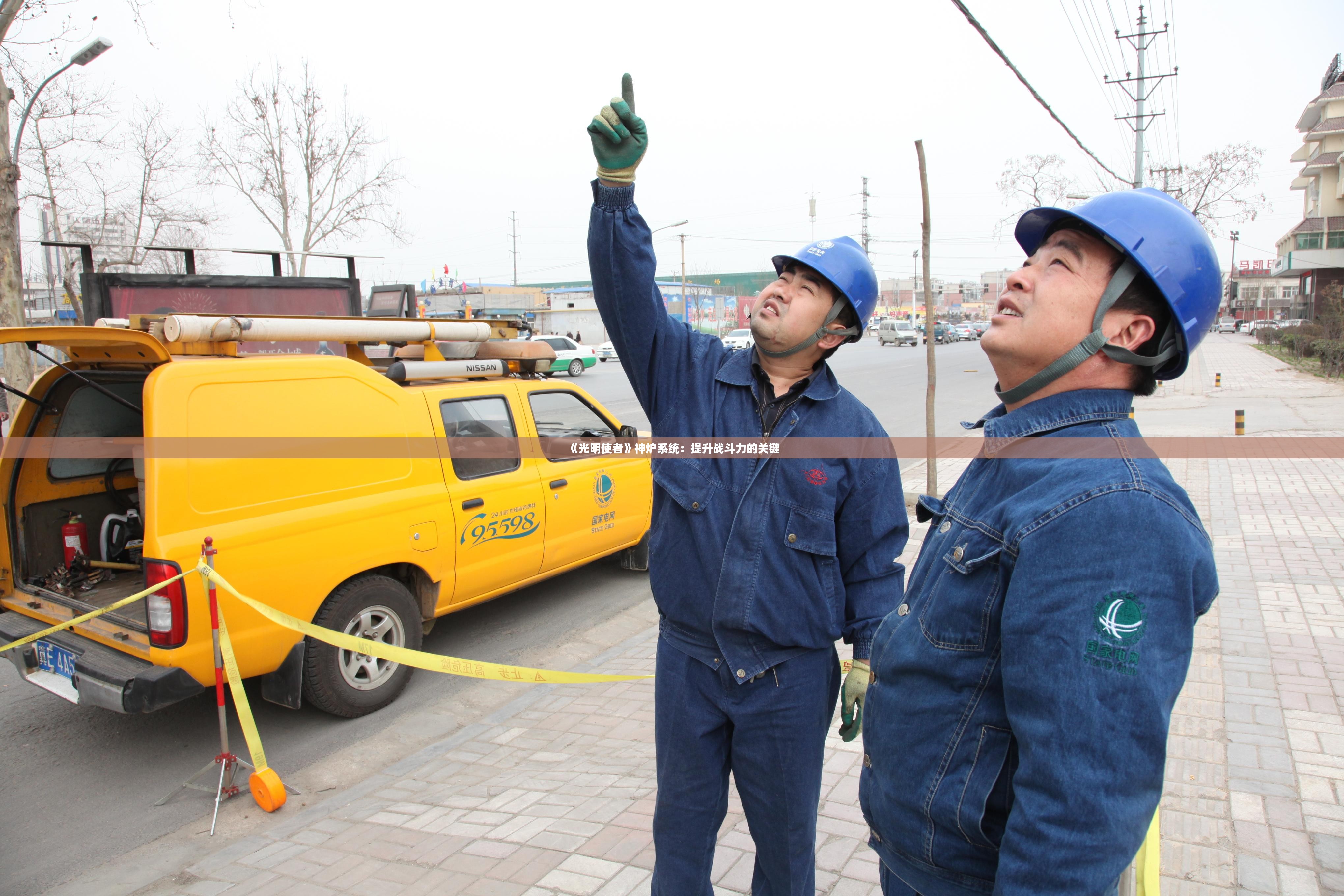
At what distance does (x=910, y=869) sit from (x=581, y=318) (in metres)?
57.9

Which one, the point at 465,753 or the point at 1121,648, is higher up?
the point at 1121,648

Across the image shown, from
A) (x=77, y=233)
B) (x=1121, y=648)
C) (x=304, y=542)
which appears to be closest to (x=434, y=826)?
(x=304, y=542)

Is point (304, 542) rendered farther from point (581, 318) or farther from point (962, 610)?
point (581, 318)

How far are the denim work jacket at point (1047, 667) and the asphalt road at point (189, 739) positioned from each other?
128 inches

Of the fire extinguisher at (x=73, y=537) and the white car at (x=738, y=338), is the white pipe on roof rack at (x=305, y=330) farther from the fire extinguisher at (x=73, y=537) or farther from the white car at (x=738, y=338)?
the white car at (x=738, y=338)

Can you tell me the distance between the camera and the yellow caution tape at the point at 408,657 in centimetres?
356

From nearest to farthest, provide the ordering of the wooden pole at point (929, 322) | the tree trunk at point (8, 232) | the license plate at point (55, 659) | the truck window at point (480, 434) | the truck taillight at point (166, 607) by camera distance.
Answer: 1. the truck taillight at point (166, 607)
2. the license plate at point (55, 659)
3. the truck window at point (480, 434)
4. the wooden pole at point (929, 322)
5. the tree trunk at point (8, 232)

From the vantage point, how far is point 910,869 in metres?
1.43

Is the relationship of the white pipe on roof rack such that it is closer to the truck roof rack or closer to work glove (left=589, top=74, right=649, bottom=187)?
the truck roof rack

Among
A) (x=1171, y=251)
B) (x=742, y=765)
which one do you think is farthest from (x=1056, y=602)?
(x=742, y=765)

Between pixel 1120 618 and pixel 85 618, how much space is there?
429 cm

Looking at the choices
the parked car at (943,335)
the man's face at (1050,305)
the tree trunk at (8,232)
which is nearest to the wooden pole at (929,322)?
the man's face at (1050,305)

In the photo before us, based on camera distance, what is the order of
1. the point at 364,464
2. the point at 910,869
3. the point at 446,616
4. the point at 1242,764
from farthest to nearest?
1. the point at 446,616
2. the point at 364,464
3. the point at 1242,764
4. the point at 910,869

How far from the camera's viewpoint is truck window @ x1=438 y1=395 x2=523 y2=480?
5.02 m
